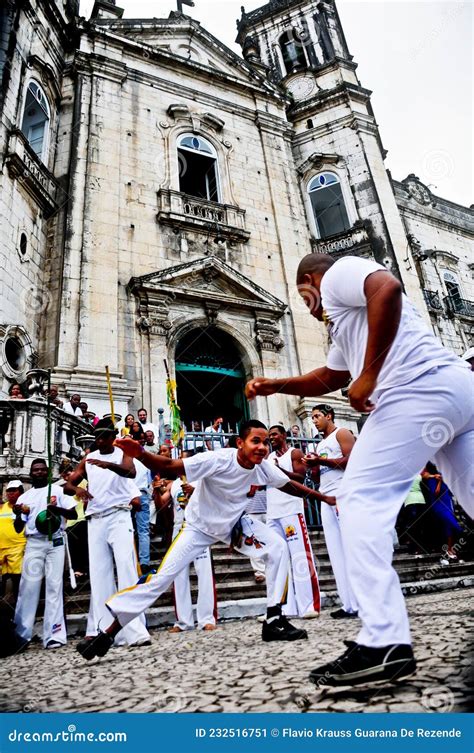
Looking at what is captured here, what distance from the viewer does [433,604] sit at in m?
4.43

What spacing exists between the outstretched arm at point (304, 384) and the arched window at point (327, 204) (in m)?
14.9

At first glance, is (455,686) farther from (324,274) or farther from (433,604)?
(433,604)

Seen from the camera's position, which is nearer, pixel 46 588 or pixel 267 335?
pixel 46 588

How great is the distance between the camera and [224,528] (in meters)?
3.82

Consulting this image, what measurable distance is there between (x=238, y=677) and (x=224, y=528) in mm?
1593

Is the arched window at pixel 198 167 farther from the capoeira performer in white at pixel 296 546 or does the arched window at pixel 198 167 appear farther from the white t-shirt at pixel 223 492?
the white t-shirt at pixel 223 492

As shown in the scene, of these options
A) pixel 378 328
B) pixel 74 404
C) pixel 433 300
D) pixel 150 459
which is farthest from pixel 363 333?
pixel 433 300

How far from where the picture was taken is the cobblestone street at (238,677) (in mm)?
1628

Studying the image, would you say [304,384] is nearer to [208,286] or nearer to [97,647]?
[97,647]

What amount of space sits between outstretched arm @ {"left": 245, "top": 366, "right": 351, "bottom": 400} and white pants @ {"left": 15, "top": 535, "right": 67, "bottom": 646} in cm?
370

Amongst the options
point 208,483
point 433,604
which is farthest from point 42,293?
point 433,604

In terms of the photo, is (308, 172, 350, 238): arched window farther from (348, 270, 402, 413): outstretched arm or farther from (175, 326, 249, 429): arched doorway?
(348, 270, 402, 413): outstretched arm

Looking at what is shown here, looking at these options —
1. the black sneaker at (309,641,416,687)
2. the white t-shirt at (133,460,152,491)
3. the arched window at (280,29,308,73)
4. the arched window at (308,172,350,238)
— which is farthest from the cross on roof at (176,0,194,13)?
the black sneaker at (309,641,416,687)
